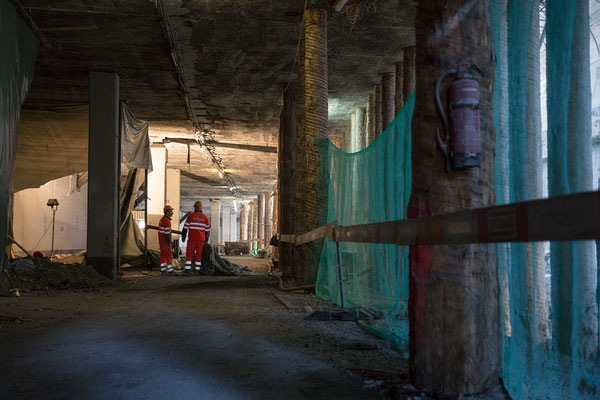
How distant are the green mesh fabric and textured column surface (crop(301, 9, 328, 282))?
2.73ft

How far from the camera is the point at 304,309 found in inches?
246

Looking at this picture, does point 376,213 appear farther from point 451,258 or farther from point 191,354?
point 451,258

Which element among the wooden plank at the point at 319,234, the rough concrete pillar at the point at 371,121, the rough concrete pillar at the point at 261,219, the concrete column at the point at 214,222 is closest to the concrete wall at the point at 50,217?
the wooden plank at the point at 319,234

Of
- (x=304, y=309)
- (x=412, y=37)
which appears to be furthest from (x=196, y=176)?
(x=304, y=309)

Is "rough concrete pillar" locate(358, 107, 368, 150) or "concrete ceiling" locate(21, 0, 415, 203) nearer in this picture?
"concrete ceiling" locate(21, 0, 415, 203)

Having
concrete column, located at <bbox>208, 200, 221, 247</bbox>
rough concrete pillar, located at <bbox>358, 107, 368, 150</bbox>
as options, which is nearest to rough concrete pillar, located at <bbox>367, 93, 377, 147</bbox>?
rough concrete pillar, located at <bbox>358, 107, 368, 150</bbox>

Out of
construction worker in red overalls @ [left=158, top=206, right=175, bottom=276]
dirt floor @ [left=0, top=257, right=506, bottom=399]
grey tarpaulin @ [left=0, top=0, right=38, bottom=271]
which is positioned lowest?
dirt floor @ [left=0, top=257, right=506, bottom=399]

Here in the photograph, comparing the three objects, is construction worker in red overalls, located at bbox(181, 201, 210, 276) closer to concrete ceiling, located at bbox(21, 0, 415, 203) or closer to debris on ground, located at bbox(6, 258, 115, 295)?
debris on ground, located at bbox(6, 258, 115, 295)

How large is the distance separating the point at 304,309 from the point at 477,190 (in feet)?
12.7

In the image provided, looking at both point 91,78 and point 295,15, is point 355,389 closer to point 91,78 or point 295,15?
point 295,15

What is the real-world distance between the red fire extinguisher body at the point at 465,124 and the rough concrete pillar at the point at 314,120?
585 centimetres

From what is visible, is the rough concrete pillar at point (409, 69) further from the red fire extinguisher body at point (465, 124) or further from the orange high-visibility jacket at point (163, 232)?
the red fire extinguisher body at point (465, 124)

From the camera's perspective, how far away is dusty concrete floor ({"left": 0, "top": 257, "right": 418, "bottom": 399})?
9.55 feet

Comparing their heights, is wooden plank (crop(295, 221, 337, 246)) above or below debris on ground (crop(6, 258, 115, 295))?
above
